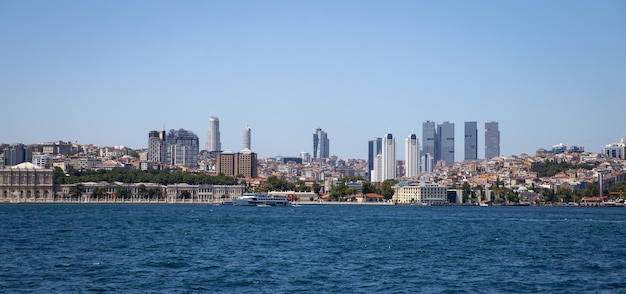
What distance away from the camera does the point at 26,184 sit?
122 metres

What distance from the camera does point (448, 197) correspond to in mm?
147625

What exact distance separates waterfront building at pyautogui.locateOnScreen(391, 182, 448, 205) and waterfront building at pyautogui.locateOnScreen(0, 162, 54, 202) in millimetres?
52519

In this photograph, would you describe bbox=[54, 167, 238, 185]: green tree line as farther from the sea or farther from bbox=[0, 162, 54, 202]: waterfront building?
the sea

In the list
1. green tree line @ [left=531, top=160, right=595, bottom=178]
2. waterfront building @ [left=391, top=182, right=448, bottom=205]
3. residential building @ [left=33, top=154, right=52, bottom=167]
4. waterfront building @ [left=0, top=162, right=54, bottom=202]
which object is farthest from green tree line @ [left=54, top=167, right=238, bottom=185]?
green tree line @ [left=531, top=160, right=595, bottom=178]

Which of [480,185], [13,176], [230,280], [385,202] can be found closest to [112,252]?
[230,280]

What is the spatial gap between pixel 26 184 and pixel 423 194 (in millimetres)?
57999

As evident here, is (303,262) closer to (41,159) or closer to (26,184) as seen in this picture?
(26,184)

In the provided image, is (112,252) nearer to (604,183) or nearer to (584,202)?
(584,202)

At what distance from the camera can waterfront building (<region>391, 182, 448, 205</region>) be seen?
142875mm

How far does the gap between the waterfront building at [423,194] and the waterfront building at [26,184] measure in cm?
5252

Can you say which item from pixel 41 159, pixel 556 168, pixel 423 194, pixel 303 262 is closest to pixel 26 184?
pixel 423 194

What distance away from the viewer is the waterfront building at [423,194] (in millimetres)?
142875

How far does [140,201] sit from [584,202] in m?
64.6

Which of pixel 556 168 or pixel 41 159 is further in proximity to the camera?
pixel 556 168
